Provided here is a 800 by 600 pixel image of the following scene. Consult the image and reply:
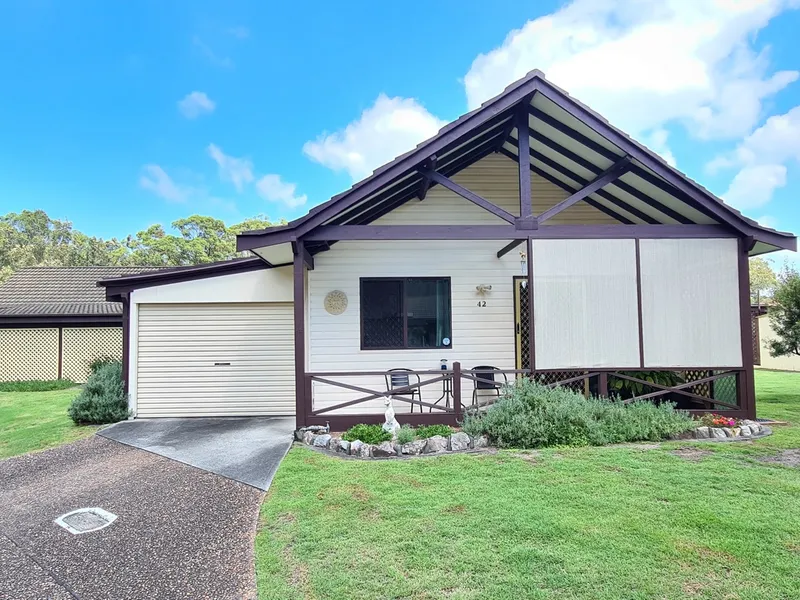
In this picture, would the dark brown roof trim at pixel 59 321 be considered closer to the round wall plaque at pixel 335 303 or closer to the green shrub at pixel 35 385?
the green shrub at pixel 35 385

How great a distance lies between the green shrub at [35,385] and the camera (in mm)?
12172

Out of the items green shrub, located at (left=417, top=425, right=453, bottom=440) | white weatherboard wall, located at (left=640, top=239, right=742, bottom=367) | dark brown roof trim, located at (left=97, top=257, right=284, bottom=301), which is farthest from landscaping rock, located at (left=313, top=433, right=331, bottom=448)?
white weatherboard wall, located at (left=640, top=239, right=742, bottom=367)

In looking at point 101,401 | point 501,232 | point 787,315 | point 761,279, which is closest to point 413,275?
point 501,232

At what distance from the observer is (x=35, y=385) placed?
40.5ft

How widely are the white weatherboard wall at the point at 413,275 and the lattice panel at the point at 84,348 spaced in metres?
9.18

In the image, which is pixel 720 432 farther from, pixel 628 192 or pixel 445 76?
pixel 445 76

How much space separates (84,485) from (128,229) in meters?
40.0

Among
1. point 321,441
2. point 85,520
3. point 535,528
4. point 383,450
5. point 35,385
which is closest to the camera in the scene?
point 535,528

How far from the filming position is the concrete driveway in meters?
4.76

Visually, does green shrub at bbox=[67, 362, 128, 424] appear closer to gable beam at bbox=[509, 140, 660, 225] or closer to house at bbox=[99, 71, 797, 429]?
house at bbox=[99, 71, 797, 429]

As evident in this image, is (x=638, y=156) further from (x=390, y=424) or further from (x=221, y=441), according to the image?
(x=221, y=441)

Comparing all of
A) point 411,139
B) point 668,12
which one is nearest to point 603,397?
point 668,12

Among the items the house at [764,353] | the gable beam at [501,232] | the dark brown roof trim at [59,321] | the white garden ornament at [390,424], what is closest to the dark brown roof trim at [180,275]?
the gable beam at [501,232]

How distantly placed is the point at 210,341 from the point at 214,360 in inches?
13.6
